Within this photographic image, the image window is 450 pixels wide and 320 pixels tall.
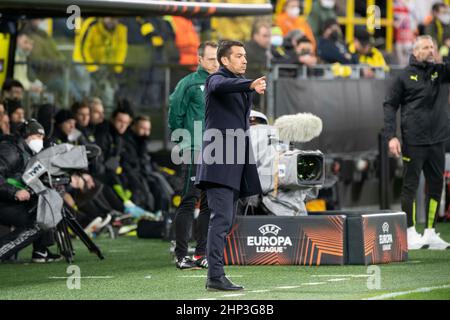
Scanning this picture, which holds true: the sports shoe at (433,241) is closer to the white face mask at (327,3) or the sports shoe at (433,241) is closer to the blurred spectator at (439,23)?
the white face mask at (327,3)

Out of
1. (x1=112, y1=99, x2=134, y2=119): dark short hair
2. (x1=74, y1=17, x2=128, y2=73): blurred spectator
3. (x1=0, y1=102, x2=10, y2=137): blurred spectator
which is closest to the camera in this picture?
(x1=0, y1=102, x2=10, y2=137): blurred spectator

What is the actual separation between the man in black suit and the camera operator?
3397 millimetres

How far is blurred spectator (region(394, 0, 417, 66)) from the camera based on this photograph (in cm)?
2778

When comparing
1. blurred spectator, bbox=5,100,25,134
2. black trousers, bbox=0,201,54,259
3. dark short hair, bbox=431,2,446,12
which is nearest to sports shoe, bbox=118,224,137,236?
blurred spectator, bbox=5,100,25,134

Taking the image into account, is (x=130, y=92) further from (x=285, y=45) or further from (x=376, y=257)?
(x=376, y=257)

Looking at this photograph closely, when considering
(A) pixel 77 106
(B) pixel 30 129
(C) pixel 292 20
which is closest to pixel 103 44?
(A) pixel 77 106

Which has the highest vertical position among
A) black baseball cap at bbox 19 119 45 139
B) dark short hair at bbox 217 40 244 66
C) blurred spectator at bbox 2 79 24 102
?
dark short hair at bbox 217 40 244 66

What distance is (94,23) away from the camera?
790 inches

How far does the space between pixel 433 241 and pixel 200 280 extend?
3959 mm

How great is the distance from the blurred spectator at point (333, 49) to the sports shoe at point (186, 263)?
33.8 feet

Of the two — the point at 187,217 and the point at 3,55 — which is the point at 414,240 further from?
the point at 3,55

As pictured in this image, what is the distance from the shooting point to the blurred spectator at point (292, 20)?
23344 mm

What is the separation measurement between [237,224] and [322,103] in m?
6.64

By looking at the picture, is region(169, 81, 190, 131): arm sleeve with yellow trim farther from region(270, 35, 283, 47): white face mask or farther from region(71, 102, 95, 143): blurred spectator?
region(270, 35, 283, 47): white face mask
